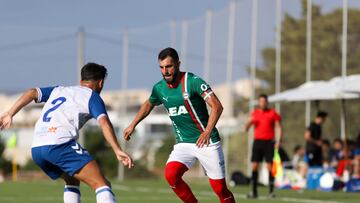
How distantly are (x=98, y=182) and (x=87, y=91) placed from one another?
3.08ft

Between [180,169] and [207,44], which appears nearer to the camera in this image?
[180,169]

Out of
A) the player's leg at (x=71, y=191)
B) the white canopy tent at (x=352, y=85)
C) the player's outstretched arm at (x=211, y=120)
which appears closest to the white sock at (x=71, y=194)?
the player's leg at (x=71, y=191)

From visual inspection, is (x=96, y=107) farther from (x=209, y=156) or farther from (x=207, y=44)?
(x=207, y=44)

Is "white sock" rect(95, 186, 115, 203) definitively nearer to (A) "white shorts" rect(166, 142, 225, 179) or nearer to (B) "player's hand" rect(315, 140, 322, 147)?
(A) "white shorts" rect(166, 142, 225, 179)

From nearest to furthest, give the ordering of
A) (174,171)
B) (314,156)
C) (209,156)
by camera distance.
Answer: (209,156), (174,171), (314,156)

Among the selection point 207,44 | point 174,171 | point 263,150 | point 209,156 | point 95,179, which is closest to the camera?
point 95,179

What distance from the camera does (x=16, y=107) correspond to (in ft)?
39.1

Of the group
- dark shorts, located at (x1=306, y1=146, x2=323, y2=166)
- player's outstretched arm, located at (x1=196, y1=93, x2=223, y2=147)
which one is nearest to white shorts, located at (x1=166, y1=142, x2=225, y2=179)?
player's outstretched arm, located at (x1=196, y1=93, x2=223, y2=147)

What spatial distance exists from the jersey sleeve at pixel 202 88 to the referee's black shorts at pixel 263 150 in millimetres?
9539

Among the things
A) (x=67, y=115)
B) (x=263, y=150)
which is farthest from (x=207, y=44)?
(x=67, y=115)

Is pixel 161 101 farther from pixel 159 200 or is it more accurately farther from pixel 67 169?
pixel 159 200

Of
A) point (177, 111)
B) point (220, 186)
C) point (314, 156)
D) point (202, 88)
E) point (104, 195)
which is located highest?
point (202, 88)

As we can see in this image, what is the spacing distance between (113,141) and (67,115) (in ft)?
2.18

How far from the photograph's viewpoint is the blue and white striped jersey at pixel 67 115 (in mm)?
11539
